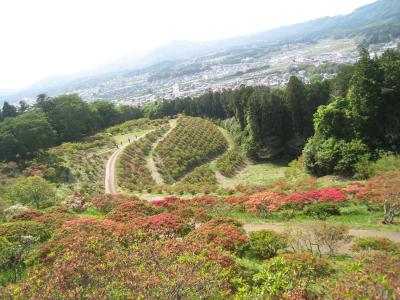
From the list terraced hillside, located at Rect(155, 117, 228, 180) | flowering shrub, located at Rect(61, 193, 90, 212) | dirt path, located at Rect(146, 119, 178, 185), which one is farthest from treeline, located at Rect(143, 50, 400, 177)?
flowering shrub, located at Rect(61, 193, 90, 212)

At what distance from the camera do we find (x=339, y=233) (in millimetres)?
13547

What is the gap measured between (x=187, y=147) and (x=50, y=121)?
904 inches

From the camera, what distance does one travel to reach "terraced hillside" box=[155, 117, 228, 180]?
44.4m

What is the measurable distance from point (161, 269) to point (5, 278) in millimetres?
7676

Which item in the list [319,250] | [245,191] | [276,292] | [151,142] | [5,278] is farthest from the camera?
[151,142]

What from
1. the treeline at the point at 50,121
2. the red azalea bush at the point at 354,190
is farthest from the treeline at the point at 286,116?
the treeline at the point at 50,121

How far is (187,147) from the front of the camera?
5094 cm

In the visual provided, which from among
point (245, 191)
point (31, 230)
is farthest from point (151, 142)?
point (31, 230)

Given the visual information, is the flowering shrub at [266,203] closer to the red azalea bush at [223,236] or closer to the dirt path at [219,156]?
the red azalea bush at [223,236]

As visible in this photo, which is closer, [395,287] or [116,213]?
[395,287]

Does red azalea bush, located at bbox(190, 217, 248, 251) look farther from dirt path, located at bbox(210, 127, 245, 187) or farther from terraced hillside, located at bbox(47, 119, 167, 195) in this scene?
dirt path, located at bbox(210, 127, 245, 187)

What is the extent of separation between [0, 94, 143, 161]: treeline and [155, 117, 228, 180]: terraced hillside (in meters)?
14.7

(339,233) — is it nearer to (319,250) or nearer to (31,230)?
(319,250)

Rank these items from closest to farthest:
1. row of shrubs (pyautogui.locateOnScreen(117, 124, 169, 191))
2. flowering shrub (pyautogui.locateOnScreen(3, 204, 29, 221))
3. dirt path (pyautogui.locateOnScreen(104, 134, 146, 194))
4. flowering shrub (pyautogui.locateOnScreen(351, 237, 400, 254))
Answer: flowering shrub (pyautogui.locateOnScreen(351, 237, 400, 254)) < flowering shrub (pyautogui.locateOnScreen(3, 204, 29, 221)) < dirt path (pyautogui.locateOnScreen(104, 134, 146, 194)) < row of shrubs (pyautogui.locateOnScreen(117, 124, 169, 191))
